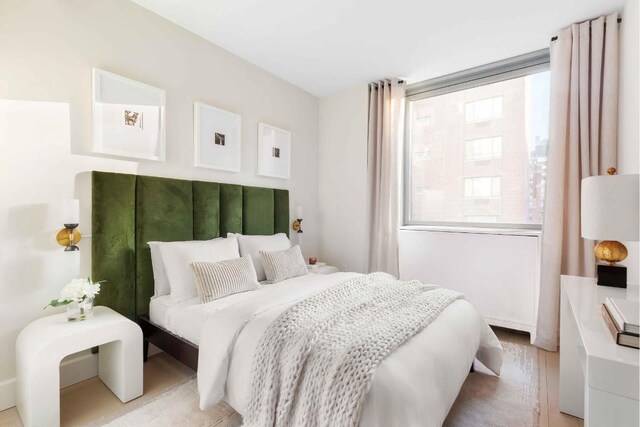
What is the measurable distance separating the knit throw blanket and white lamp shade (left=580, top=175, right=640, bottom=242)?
88cm

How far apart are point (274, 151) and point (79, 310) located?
2306 mm

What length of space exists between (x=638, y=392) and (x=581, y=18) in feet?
9.63

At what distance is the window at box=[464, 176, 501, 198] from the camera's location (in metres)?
3.15

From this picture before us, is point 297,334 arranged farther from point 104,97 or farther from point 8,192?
point 104,97

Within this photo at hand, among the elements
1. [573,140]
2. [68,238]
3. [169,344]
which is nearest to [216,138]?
[68,238]

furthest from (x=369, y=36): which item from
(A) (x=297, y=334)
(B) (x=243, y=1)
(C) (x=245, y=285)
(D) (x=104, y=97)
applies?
(A) (x=297, y=334)

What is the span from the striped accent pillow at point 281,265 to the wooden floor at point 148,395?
3.06 feet

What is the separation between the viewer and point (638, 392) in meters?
0.80

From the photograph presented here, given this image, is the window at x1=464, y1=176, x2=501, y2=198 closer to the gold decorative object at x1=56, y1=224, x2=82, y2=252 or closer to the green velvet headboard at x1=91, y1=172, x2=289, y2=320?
the green velvet headboard at x1=91, y1=172, x2=289, y2=320

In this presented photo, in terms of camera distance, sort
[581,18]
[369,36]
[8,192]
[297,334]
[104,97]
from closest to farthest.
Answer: [297,334] < [8,192] < [104,97] < [581,18] < [369,36]

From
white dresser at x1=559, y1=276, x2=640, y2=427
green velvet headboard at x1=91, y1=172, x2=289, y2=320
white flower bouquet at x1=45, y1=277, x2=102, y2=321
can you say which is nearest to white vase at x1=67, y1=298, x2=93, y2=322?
white flower bouquet at x1=45, y1=277, x2=102, y2=321

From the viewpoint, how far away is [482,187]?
3238mm

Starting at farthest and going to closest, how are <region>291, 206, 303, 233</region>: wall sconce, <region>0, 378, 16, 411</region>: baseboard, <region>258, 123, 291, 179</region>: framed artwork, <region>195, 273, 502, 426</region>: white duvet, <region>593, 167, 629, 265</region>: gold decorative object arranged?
1. <region>291, 206, 303, 233</region>: wall sconce
2. <region>258, 123, 291, 179</region>: framed artwork
3. <region>0, 378, 16, 411</region>: baseboard
4. <region>593, 167, 629, 265</region>: gold decorative object
5. <region>195, 273, 502, 426</region>: white duvet

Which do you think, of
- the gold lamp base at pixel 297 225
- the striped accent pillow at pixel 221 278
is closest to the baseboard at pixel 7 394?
the striped accent pillow at pixel 221 278
